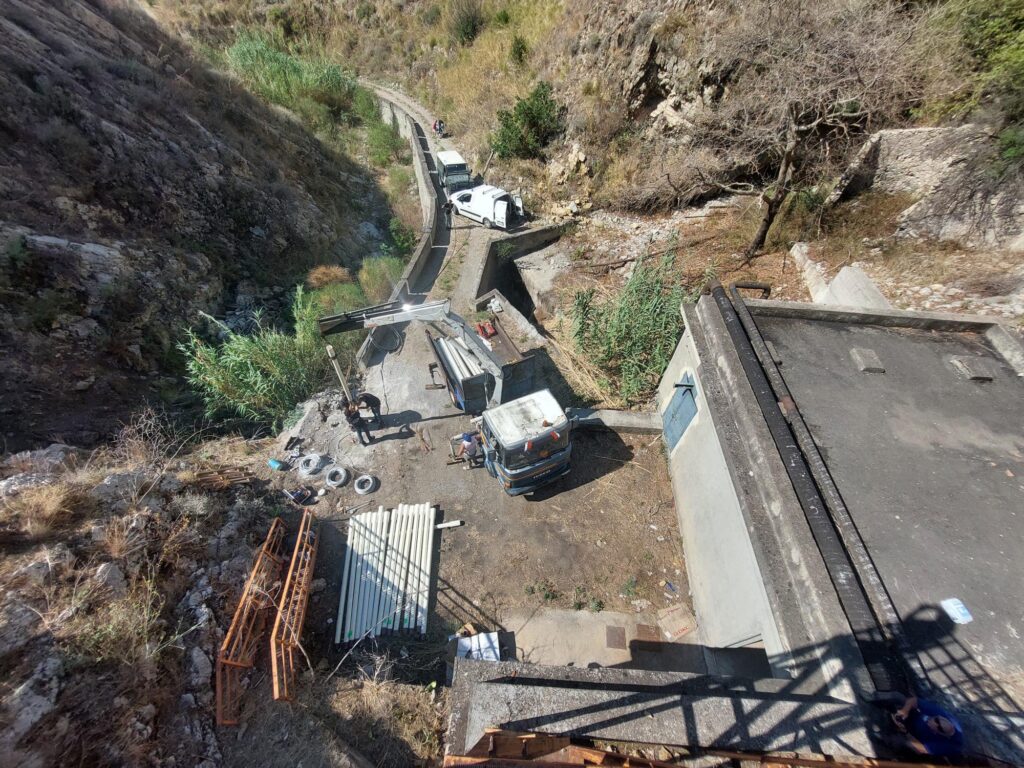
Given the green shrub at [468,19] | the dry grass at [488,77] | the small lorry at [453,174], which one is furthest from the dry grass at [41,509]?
the green shrub at [468,19]

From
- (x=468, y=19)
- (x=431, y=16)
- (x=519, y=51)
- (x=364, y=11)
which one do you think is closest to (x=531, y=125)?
(x=519, y=51)

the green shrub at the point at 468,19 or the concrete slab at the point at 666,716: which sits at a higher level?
the green shrub at the point at 468,19

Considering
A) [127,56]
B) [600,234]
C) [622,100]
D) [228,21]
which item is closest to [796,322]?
[600,234]

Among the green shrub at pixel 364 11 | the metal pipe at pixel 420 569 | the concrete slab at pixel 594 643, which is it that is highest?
the green shrub at pixel 364 11

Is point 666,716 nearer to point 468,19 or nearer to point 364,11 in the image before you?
point 468,19

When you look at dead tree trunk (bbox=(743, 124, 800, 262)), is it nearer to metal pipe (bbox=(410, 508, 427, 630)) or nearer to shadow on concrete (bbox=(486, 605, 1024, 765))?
shadow on concrete (bbox=(486, 605, 1024, 765))

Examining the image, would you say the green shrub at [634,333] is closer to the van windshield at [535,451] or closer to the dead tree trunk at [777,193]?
the van windshield at [535,451]
